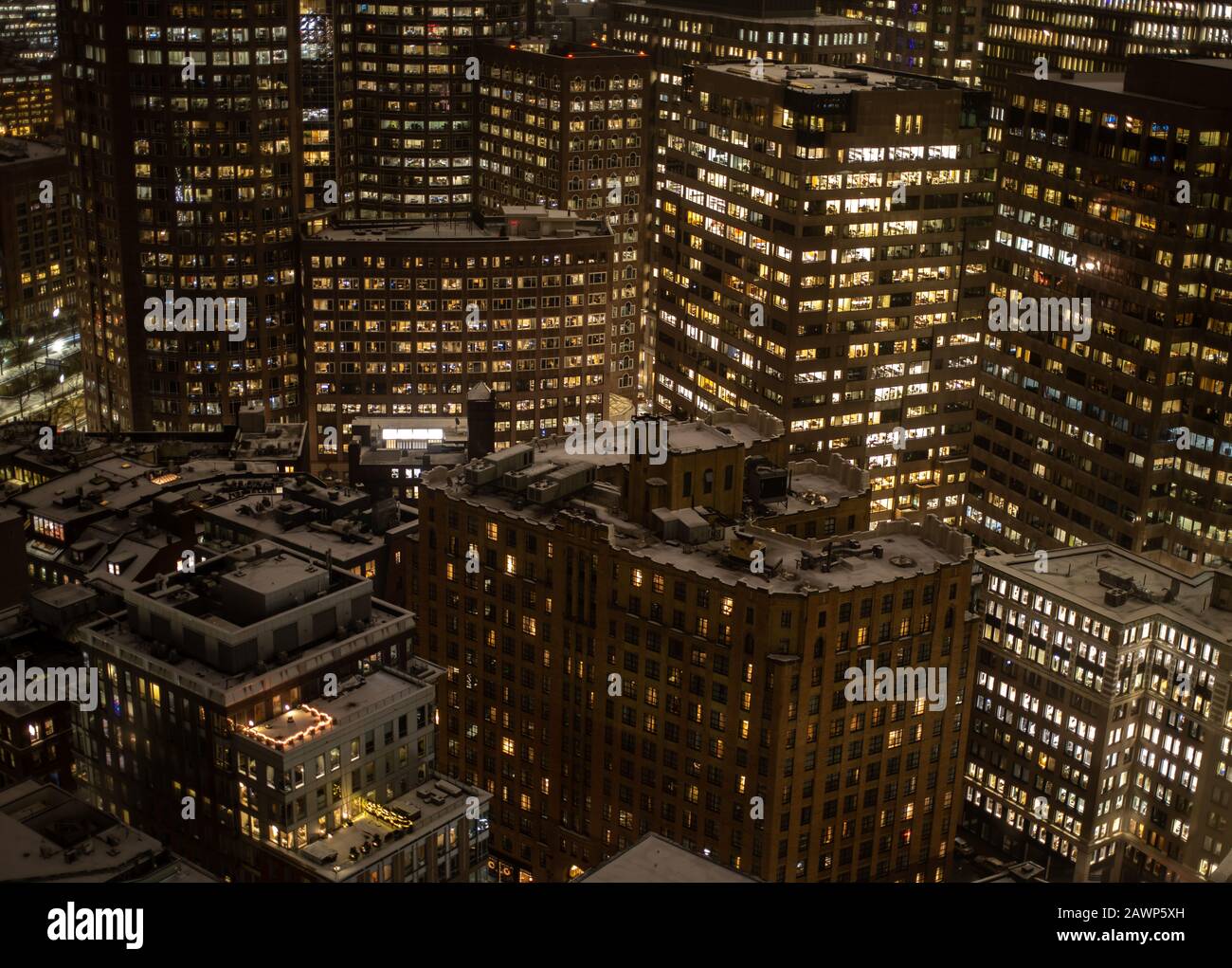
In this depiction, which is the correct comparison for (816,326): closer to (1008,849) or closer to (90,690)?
(1008,849)

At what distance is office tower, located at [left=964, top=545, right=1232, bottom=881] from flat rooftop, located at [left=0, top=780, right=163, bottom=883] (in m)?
83.0

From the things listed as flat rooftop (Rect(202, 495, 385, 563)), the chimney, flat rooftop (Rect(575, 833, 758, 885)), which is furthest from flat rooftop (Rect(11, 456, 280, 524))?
flat rooftop (Rect(575, 833, 758, 885))

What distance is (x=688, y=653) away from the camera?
122 metres

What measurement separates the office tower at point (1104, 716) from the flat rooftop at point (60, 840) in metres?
83.0

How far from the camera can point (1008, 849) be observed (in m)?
160

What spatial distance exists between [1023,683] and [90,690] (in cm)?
9109

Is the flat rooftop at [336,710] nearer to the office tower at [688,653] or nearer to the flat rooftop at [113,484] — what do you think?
the office tower at [688,653]

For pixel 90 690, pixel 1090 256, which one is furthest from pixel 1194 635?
pixel 90 690

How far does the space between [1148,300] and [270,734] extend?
125m

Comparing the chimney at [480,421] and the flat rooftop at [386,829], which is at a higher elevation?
the chimney at [480,421]

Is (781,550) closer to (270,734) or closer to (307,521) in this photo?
(270,734)

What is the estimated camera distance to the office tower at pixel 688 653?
Answer: 11950 centimetres

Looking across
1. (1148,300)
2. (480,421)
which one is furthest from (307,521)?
(1148,300)

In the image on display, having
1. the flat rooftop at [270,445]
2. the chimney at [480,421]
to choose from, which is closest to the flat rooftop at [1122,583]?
the chimney at [480,421]
